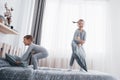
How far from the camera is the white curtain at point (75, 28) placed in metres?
3.15

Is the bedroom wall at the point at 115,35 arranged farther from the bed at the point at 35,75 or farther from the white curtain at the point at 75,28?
the bed at the point at 35,75

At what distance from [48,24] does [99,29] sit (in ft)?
3.35

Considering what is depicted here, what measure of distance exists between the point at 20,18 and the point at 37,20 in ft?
1.30

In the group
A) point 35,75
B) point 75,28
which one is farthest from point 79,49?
point 75,28

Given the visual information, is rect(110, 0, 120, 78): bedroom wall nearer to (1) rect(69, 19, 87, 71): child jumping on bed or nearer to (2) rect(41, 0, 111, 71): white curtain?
(2) rect(41, 0, 111, 71): white curtain

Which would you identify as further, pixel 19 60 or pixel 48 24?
pixel 48 24

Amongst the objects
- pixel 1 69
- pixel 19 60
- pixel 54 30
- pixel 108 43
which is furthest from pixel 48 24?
pixel 1 69

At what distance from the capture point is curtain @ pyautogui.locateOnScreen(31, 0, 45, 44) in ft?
10.3

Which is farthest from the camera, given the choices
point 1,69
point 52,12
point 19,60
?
point 52,12

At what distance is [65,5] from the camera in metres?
3.38

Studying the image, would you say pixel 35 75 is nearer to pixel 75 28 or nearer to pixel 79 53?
pixel 79 53

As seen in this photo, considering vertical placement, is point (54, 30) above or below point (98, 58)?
above

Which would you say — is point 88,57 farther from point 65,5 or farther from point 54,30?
point 65,5

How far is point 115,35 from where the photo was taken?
3195 mm
